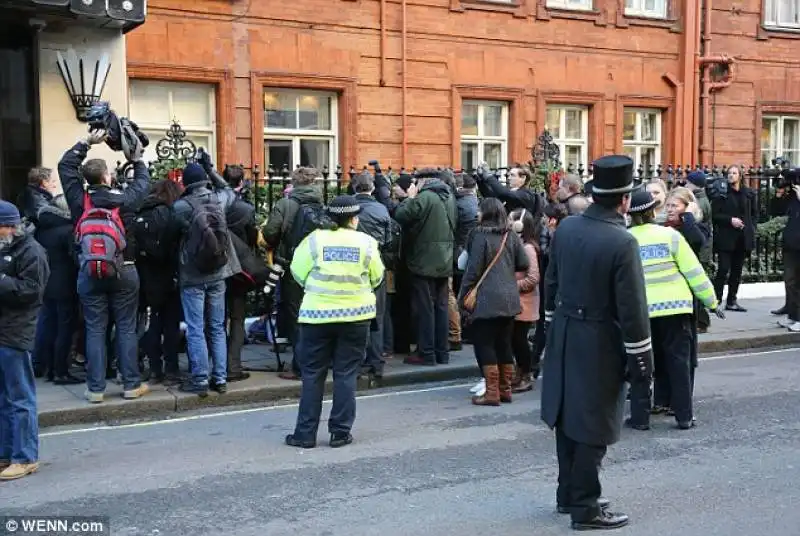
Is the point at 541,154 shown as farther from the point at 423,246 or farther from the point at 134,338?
the point at 134,338

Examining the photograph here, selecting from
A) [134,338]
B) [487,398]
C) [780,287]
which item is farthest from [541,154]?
[134,338]

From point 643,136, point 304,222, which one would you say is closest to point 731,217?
point 643,136

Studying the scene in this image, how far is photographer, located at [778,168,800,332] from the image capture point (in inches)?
467

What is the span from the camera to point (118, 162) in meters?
10.9

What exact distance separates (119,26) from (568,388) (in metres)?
8.81

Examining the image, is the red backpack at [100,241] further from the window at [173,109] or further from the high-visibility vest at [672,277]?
the window at [173,109]

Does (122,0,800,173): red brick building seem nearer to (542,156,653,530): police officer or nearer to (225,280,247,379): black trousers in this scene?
(225,280,247,379): black trousers

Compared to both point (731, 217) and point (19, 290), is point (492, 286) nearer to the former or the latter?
point (19, 290)

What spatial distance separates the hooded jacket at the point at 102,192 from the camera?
7688 mm

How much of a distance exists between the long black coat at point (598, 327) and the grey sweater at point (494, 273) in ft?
9.20

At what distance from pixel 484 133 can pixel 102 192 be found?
10.0 m

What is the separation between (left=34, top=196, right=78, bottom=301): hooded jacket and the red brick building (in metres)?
5.32

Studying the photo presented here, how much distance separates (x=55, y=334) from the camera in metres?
8.88

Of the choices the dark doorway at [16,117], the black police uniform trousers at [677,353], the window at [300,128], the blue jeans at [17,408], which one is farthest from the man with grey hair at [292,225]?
the window at [300,128]
